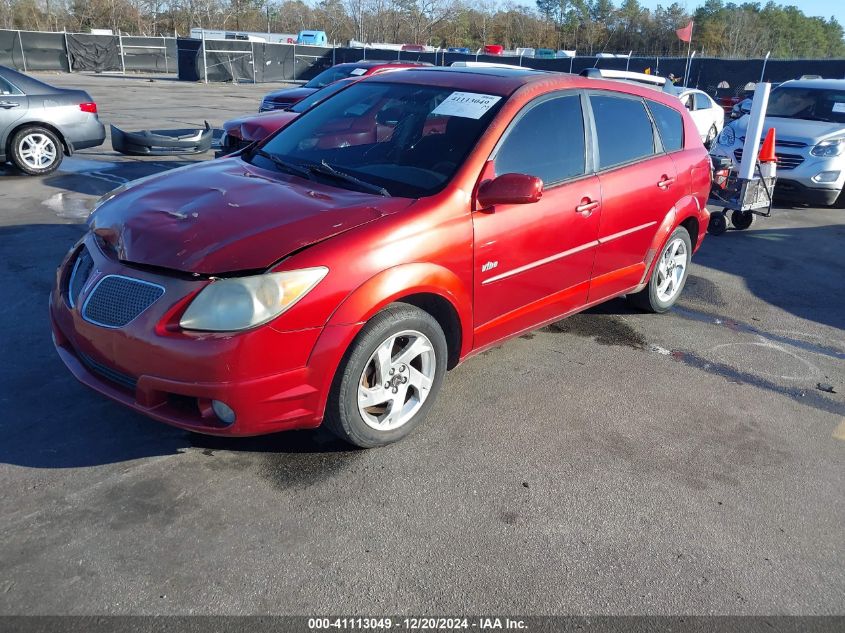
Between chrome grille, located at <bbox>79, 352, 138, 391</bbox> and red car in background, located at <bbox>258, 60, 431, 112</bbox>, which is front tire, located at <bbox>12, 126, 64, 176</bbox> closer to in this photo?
red car in background, located at <bbox>258, 60, 431, 112</bbox>

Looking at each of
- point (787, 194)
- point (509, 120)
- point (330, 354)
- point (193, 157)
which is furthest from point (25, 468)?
point (787, 194)

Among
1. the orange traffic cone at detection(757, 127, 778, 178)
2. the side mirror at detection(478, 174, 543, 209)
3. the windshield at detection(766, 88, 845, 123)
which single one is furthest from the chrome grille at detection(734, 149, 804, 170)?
the side mirror at detection(478, 174, 543, 209)

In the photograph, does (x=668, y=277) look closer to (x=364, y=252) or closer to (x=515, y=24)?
(x=364, y=252)

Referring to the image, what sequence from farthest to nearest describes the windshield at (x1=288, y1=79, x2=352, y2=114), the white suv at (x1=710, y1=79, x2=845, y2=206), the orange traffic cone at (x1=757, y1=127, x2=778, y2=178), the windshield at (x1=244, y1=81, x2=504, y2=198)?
the white suv at (x1=710, y1=79, x2=845, y2=206), the orange traffic cone at (x1=757, y1=127, x2=778, y2=178), the windshield at (x1=288, y1=79, x2=352, y2=114), the windshield at (x1=244, y1=81, x2=504, y2=198)

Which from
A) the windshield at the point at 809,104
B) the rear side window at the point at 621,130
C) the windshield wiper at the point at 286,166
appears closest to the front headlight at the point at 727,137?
the windshield at the point at 809,104

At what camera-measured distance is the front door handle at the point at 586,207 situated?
14.3 ft

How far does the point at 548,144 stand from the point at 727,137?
814 centimetres

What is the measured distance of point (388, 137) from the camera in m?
4.28

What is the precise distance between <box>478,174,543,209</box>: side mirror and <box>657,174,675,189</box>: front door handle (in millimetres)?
1845

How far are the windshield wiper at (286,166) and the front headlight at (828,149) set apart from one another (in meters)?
8.89

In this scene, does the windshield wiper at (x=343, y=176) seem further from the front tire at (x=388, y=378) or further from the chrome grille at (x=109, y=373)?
the chrome grille at (x=109, y=373)

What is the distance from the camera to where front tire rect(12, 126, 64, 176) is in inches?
386

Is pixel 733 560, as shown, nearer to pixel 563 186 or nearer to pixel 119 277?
pixel 563 186

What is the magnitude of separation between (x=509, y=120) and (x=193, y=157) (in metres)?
9.34
